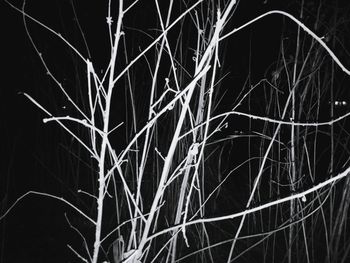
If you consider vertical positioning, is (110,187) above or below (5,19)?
below

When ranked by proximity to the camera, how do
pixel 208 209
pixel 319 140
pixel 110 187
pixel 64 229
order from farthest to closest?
pixel 319 140 → pixel 110 187 → pixel 208 209 → pixel 64 229

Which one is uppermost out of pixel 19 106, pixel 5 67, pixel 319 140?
pixel 5 67

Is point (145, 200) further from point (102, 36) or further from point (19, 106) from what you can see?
point (102, 36)

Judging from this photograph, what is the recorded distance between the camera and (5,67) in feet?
10.1

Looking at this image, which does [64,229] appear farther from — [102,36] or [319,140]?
[319,140]

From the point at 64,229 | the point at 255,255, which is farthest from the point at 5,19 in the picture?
the point at 255,255

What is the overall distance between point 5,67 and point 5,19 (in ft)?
1.33

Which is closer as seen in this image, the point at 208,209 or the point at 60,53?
the point at 208,209

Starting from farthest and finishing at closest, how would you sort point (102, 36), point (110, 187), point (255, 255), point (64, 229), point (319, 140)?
point (319, 140) < point (102, 36) < point (110, 187) < point (64, 229) < point (255, 255)

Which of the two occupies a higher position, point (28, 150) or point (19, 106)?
point (19, 106)

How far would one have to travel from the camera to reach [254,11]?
303cm

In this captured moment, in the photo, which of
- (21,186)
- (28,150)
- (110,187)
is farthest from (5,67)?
(110,187)

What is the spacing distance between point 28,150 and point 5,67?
75cm

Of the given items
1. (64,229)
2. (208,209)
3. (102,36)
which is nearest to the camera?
(64,229)
